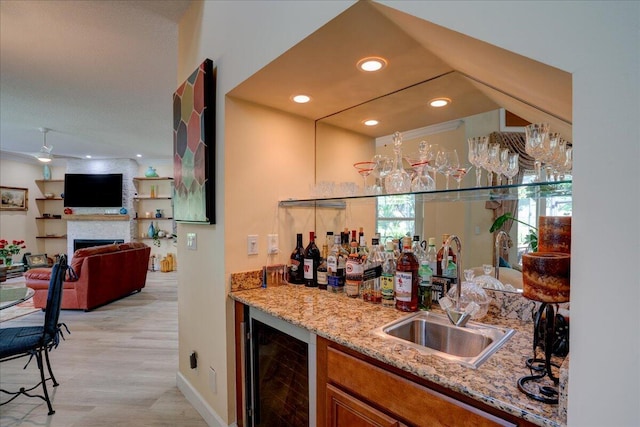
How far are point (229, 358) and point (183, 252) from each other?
89 cm

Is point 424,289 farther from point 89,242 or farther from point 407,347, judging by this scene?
point 89,242

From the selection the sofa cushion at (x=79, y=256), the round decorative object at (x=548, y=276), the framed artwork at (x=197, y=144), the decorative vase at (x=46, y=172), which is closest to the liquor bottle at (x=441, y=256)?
the round decorative object at (x=548, y=276)

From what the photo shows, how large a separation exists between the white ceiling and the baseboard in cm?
265

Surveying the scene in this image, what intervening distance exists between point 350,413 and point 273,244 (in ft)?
3.60

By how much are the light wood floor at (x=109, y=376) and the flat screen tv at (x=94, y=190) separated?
3.79 meters

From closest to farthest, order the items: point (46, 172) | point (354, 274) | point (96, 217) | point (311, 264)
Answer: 1. point (354, 274)
2. point (311, 264)
3. point (96, 217)
4. point (46, 172)

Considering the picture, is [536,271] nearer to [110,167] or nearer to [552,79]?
[552,79]

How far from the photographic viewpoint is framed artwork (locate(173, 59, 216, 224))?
5.93ft

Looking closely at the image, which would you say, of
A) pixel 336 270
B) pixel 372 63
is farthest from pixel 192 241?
pixel 372 63

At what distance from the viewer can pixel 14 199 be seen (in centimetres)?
705

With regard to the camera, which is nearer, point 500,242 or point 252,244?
point 500,242

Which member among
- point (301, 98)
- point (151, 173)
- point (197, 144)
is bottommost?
point (197, 144)

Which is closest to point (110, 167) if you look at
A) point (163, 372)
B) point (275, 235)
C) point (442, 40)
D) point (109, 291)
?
point (109, 291)

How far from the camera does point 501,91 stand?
4.03 feet
